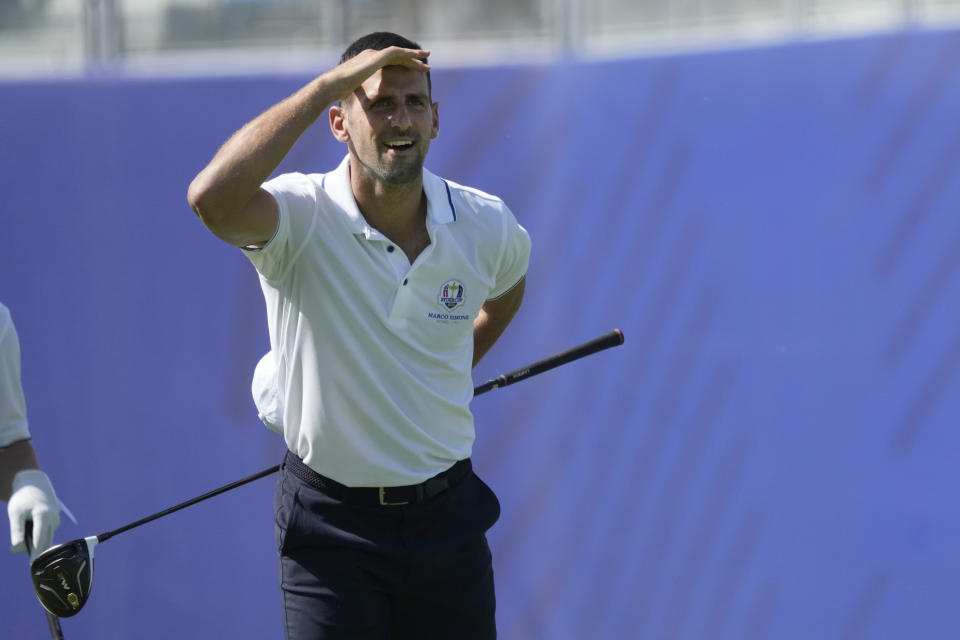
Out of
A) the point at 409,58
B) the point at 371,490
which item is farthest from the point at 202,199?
the point at 371,490

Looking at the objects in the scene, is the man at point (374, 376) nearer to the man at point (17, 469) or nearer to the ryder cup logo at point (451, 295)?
the ryder cup logo at point (451, 295)

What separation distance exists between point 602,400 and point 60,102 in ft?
6.34

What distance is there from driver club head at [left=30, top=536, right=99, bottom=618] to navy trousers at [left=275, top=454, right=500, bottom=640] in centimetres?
45

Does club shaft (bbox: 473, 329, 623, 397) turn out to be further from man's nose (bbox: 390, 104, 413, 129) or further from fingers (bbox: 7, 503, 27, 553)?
fingers (bbox: 7, 503, 27, 553)

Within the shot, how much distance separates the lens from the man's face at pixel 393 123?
2404 mm

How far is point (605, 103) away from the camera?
3592mm

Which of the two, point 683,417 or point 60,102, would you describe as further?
point 60,102

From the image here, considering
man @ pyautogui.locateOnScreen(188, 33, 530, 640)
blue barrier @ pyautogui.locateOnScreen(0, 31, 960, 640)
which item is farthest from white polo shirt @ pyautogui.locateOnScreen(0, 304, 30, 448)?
blue barrier @ pyautogui.locateOnScreen(0, 31, 960, 640)

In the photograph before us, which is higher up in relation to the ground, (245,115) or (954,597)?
(245,115)

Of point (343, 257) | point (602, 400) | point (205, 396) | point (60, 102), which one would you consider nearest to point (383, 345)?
point (343, 257)

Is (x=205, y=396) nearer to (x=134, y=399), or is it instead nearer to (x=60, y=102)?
(x=134, y=399)

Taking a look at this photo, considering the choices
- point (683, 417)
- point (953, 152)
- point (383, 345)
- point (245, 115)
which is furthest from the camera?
point (245, 115)

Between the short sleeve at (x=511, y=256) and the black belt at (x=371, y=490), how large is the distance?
503 mm

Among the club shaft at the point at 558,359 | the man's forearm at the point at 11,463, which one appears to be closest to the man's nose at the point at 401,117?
the club shaft at the point at 558,359
